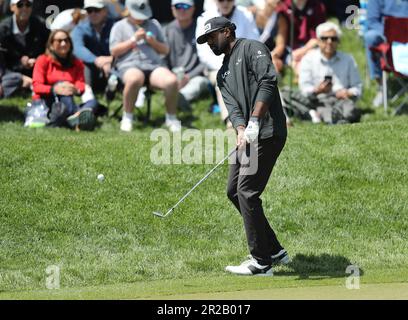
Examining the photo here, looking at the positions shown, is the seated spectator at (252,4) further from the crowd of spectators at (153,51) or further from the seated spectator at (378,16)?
the seated spectator at (378,16)

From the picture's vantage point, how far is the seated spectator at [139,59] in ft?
47.1

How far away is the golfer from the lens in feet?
31.2

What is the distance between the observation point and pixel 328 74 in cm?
1497

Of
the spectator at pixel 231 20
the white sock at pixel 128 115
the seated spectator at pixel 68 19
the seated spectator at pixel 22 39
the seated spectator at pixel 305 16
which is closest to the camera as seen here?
the white sock at pixel 128 115

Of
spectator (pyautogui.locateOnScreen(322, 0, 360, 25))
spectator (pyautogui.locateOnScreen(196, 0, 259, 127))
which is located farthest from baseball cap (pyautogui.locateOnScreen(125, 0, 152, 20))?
spectator (pyautogui.locateOnScreen(322, 0, 360, 25))

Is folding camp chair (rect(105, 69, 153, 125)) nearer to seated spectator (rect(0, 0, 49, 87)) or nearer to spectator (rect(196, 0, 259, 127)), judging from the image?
spectator (rect(196, 0, 259, 127))

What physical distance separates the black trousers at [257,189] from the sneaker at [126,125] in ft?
15.2

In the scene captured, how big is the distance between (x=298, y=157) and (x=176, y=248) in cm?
236

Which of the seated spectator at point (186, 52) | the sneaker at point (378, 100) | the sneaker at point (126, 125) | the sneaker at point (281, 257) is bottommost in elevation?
the sneaker at point (281, 257)

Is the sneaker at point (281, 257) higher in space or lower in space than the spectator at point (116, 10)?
lower

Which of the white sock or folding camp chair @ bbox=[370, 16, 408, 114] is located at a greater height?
folding camp chair @ bbox=[370, 16, 408, 114]

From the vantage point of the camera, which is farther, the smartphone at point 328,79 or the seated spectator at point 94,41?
the seated spectator at point 94,41

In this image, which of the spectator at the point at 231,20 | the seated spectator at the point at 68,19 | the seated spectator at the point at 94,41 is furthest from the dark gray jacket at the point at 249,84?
the seated spectator at the point at 68,19

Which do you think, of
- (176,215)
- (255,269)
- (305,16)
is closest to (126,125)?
(176,215)
